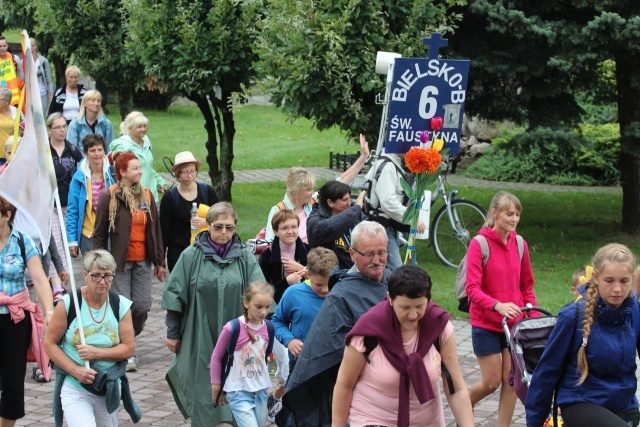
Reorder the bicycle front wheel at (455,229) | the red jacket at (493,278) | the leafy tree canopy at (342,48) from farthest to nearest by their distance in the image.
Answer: the bicycle front wheel at (455,229)
the leafy tree canopy at (342,48)
the red jacket at (493,278)

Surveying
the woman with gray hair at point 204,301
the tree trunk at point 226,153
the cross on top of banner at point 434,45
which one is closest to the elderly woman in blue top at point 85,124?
the tree trunk at point 226,153

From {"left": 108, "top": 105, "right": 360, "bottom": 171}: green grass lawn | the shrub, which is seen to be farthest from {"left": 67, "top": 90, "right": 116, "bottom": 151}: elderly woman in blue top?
the shrub

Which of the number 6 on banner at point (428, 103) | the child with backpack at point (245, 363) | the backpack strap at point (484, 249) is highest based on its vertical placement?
the number 6 on banner at point (428, 103)

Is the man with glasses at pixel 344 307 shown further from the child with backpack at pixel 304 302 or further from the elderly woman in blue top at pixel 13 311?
the elderly woman in blue top at pixel 13 311

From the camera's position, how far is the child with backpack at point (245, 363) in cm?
704

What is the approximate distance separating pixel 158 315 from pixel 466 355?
3431 mm

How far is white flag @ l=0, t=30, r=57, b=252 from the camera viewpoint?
6965 mm

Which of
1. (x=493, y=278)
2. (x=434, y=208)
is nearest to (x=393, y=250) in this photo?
(x=493, y=278)

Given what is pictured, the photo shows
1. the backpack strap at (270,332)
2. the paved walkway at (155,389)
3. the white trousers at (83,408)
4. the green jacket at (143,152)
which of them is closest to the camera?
the white trousers at (83,408)

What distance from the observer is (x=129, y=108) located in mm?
22094

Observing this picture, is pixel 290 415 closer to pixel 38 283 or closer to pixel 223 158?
pixel 38 283

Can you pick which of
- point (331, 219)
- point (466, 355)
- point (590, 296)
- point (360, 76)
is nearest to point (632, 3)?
point (360, 76)

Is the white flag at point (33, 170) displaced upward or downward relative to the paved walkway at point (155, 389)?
upward

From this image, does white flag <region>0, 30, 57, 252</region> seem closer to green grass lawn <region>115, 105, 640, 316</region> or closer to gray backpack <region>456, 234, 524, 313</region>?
gray backpack <region>456, 234, 524, 313</region>
